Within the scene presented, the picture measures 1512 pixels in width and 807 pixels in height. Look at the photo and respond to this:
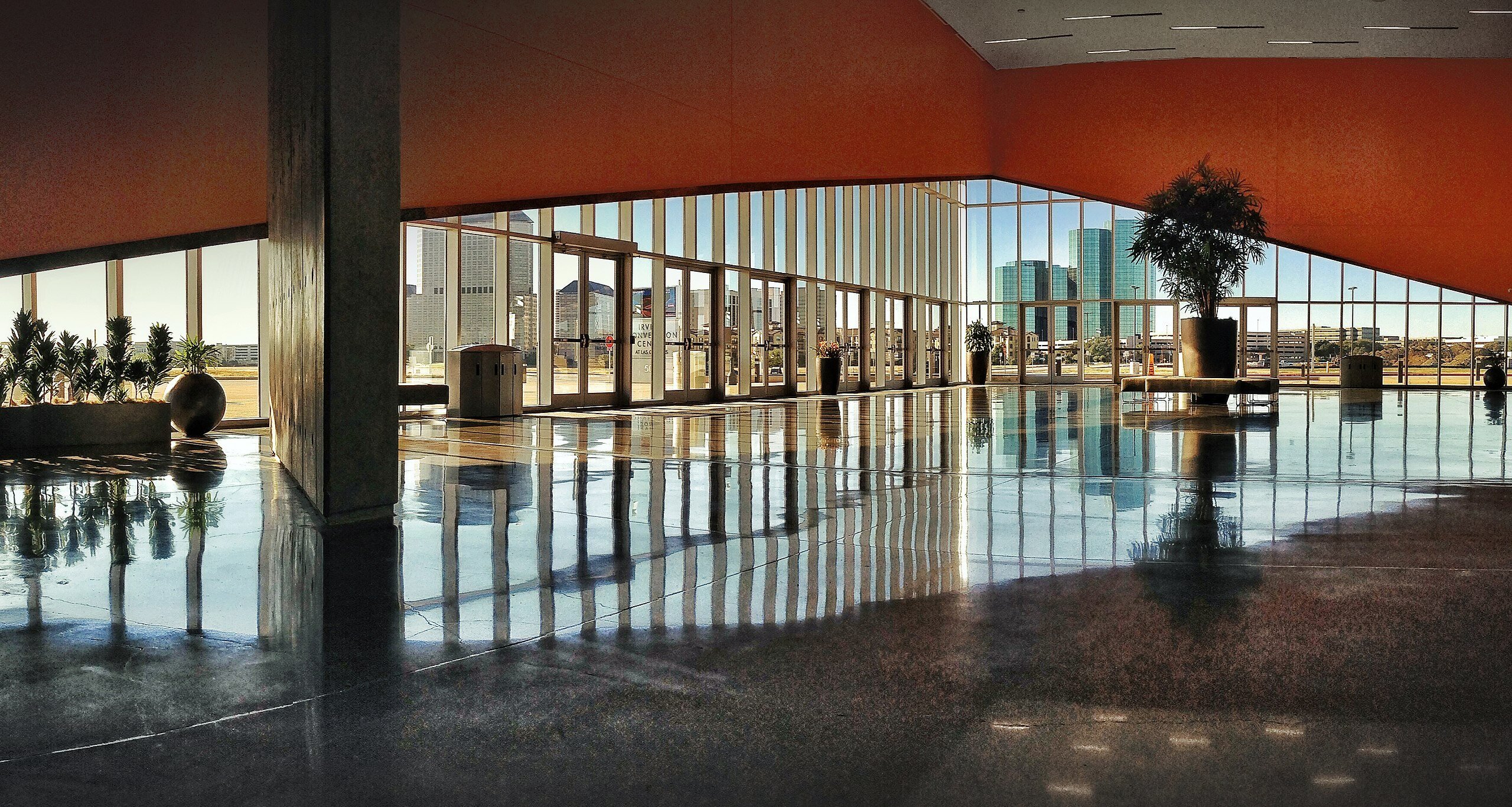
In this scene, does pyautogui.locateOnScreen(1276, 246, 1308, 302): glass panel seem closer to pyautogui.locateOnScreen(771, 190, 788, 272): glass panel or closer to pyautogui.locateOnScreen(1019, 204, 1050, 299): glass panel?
pyautogui.locateOnScreen(1019, 204, 1050, 299): glass panel

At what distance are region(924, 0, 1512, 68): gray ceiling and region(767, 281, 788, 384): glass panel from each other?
6.53 meters

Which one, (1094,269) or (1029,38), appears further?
(1094,269)

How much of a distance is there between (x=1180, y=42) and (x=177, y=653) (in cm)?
2137

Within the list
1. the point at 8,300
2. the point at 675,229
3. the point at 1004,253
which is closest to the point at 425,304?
the point at 8,300

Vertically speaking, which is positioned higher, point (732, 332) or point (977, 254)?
point (977, 254)

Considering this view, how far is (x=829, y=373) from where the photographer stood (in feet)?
79.5

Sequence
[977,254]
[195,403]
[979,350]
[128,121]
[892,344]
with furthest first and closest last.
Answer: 1. [977,254]
2. [979,350]
3. [892,344]
4. [195,403]
5. [128,121]

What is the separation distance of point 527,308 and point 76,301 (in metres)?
6.07

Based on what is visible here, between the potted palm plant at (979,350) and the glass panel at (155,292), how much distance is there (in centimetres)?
2402

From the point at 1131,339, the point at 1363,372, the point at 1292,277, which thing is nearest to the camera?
the point at 1363,372

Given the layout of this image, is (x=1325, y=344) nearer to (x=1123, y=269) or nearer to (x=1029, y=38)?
(x=1123, y=269)

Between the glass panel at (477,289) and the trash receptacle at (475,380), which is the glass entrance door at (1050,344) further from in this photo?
the trash receptacle at (475,380)

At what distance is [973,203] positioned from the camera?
112 feet

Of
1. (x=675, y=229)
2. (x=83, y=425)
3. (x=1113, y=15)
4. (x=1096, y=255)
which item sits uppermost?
(x=1113, y=15)
